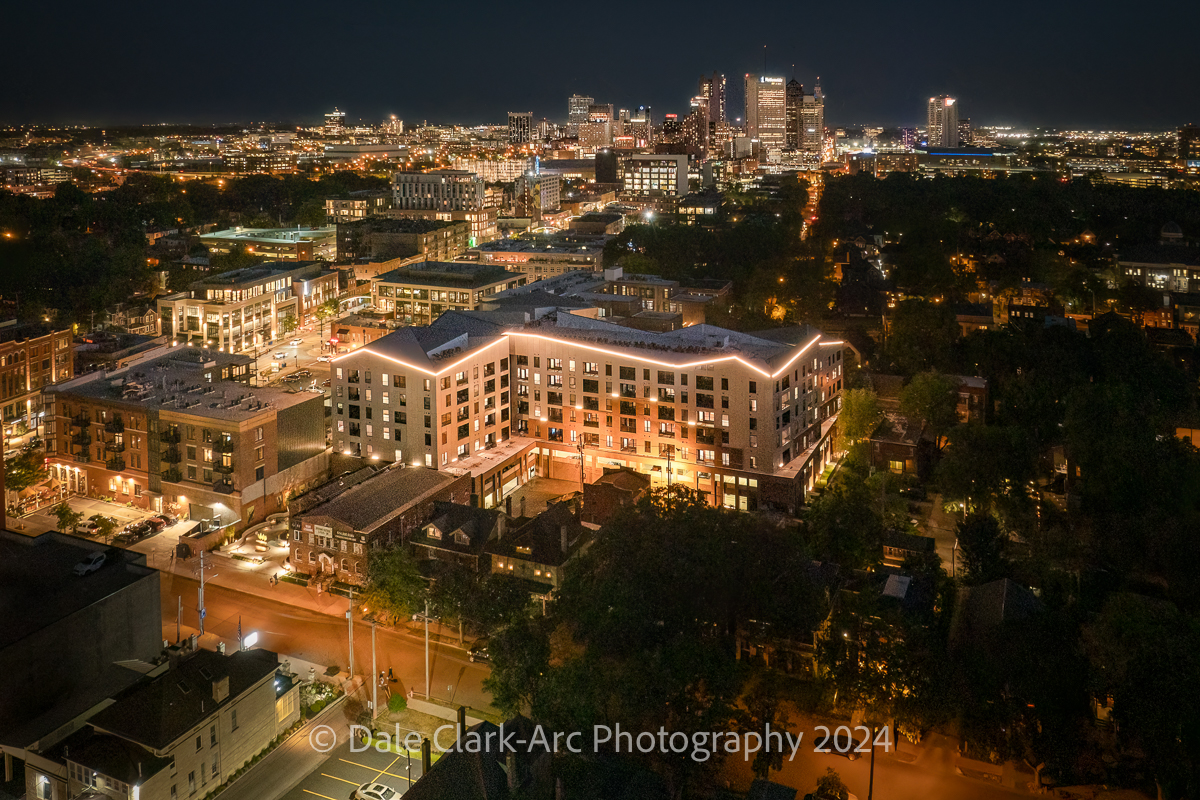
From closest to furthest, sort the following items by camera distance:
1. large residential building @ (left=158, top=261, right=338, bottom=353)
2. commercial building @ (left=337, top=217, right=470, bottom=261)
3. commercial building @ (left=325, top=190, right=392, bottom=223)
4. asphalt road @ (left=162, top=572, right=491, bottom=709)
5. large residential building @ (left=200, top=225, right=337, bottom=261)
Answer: asphalt road @ (left=162, top=572, right=491, bottom=709) < large residential building @ (left=158, top=261, right=338, bottom=353) < large residential building @ (left=200, top=225, right=337, bottom=261) < commercial building @ (left=337, top=217, right=470, bottom=261) < commercial building @ (left=325, top=190, right=392, bottom=223)

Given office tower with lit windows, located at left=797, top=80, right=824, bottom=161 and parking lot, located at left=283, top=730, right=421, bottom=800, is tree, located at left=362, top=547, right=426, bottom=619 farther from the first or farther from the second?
office tower with lit windows, located at left=797, top=80, right=824, bottom=161

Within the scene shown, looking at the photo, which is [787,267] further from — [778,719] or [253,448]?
[778,719]

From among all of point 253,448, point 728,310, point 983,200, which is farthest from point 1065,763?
point 983,200

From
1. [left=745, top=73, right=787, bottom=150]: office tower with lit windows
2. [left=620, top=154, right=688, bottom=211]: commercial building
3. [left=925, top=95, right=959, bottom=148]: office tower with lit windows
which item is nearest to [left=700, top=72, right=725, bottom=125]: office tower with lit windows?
[left=745, top=73, right=787, bottom=150]: office tower with lit windows

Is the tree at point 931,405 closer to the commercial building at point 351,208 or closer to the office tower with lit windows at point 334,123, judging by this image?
the commercial building at point 351,208

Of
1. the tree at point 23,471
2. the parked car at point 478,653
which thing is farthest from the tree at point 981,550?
the tree at point 23,471

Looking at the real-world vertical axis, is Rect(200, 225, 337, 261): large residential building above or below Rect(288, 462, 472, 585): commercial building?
above
